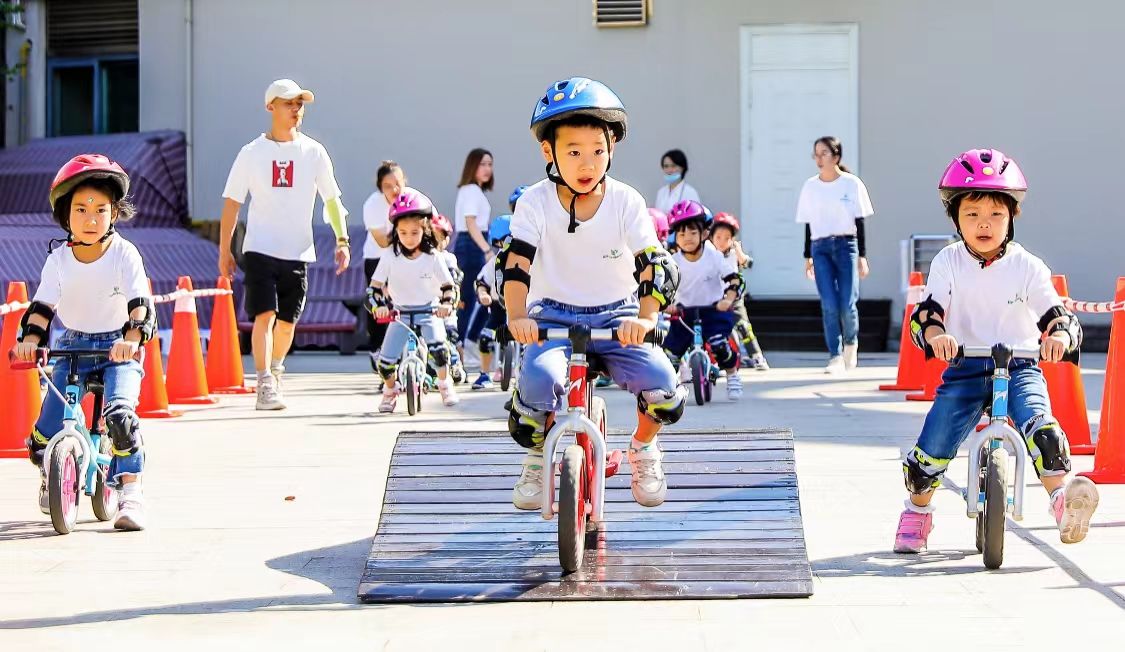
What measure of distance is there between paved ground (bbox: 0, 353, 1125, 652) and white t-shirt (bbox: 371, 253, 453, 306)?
2.61 m

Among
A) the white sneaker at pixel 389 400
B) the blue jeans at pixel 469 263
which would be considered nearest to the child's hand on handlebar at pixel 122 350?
the white sneaker at pixel 389 400

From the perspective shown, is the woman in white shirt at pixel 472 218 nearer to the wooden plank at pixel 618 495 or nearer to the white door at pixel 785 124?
the white door at pixel 785 124

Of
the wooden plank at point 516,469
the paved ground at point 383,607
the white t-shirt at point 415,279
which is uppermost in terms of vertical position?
the white t-shirt at point 415,279

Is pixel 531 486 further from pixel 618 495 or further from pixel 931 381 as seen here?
pixel 931 381

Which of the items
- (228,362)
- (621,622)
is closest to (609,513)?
(621,622)

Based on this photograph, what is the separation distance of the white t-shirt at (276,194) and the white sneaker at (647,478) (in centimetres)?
576

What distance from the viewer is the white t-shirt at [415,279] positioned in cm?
1160

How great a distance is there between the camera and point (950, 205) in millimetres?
6008

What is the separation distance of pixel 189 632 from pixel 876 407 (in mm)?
7468

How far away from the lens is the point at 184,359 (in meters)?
12.3

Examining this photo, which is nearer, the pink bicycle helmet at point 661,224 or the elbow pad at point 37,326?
the elbow pad at point 37,326

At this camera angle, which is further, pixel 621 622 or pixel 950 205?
pixel 950 205

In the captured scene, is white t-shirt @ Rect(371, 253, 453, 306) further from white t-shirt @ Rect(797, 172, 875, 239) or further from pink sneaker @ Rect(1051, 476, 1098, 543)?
pink sneaker @ Rect(1051, 476, 1098, 543)

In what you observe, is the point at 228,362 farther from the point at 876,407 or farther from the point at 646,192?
the point at 646,192
